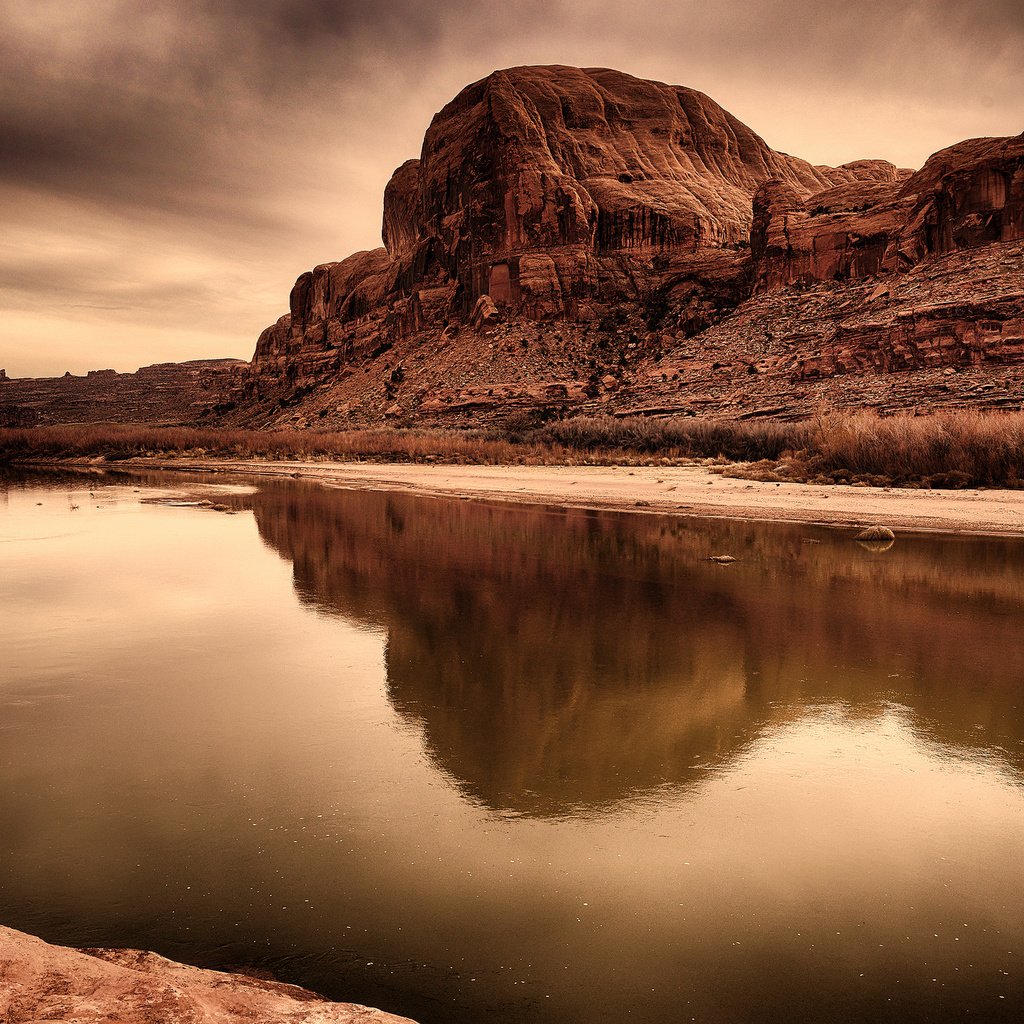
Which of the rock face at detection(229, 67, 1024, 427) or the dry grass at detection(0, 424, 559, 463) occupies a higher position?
the rock face at detection(229, 67, 1024, 427)

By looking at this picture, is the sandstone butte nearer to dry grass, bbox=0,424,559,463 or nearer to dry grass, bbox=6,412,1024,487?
dry grass, bbox=6,412,1024,487

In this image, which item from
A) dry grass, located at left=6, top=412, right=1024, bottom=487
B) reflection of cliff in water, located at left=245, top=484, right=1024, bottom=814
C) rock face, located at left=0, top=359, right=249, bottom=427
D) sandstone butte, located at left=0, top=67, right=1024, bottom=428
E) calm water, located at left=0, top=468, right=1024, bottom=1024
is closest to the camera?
calm water, located at left=0, top=468, right=1024, bottom=1024

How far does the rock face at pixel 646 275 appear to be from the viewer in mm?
43188

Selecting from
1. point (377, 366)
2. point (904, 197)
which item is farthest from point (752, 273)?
point (377, 366)

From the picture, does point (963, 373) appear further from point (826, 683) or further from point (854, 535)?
point (826, 683)

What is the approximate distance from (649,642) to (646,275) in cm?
6945

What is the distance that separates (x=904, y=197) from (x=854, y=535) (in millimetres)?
50253

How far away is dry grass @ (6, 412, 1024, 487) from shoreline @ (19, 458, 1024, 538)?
1.40m

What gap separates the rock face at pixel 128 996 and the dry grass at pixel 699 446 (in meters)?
20.3

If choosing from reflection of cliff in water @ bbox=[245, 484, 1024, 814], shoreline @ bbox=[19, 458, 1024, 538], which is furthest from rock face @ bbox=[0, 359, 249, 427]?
reflection of cliff in water @ bbox=[245, 484, 1024, 814]

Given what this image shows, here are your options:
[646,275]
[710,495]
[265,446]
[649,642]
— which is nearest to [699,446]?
[710,495]

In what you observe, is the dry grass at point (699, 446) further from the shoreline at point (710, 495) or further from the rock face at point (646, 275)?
the rock face at point (646, 275)

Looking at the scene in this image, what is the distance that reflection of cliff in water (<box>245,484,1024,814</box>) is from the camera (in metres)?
4.51

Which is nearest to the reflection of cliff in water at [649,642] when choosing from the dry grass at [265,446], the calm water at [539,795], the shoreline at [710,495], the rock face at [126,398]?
the calm water at [539,795]
